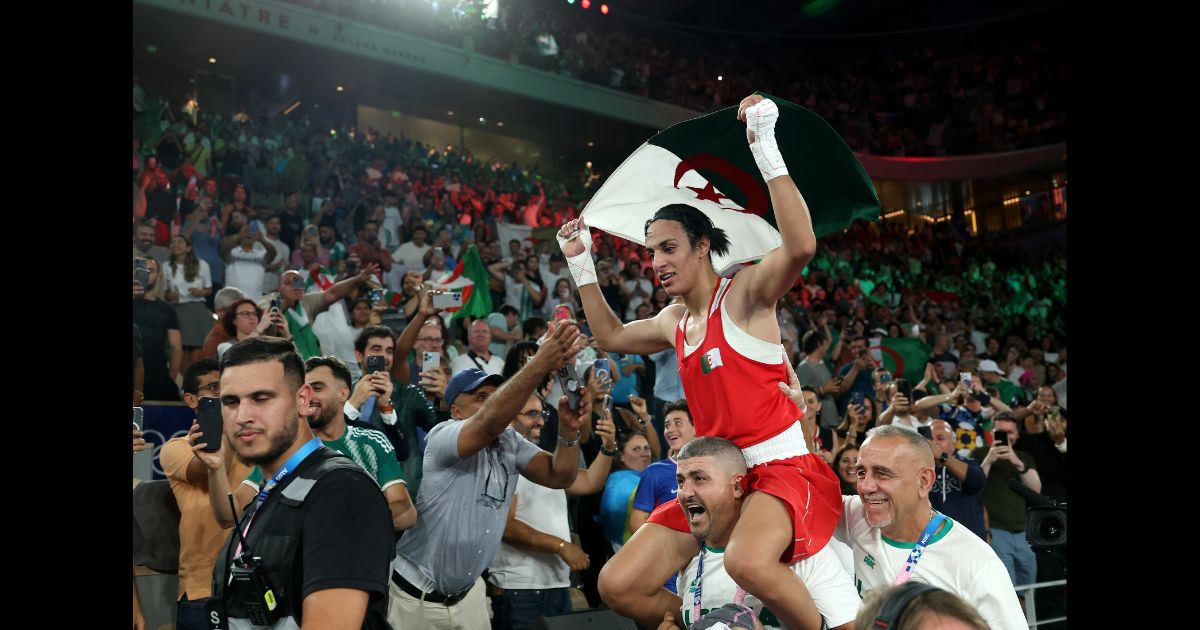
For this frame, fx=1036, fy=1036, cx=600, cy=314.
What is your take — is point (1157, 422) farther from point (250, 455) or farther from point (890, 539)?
point (250, 455)

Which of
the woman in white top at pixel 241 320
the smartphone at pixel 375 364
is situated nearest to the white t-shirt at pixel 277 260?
the woman in white top at pixel 241 320

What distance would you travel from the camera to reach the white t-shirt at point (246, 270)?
960 cm

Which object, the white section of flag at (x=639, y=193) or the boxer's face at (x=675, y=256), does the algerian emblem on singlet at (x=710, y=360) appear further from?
the white section of flag at (x=639, y=193)

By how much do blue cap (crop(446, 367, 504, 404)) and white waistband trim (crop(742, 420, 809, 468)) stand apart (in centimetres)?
157

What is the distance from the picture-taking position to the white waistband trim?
3.76 meters

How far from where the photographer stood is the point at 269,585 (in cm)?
244

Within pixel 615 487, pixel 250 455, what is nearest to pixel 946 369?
pixel 615 487

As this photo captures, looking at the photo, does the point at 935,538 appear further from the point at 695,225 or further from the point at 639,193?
the point at 639,193

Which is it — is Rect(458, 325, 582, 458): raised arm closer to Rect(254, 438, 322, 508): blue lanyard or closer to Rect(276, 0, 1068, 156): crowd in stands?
Rect(254, 438, 322, 508): blue lanyard

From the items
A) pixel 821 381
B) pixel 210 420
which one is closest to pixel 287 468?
pixel 210 420

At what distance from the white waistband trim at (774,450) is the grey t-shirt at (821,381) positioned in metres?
5.21

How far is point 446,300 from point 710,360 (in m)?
2.82

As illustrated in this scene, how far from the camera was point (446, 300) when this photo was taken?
6.29 m

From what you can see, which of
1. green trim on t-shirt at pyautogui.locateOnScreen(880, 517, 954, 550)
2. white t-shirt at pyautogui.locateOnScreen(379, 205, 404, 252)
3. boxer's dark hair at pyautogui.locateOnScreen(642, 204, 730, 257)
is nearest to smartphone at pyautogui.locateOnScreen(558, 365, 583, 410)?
boxer's dark hair at pyautogui.locateOnScreen(642, 204, 730, 257)
